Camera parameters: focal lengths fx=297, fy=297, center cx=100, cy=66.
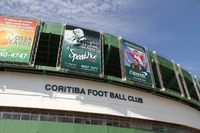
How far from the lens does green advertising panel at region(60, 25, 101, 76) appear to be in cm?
→ 2887

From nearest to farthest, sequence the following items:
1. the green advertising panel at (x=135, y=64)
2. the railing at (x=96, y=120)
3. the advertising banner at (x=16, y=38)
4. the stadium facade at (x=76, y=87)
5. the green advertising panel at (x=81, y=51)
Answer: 1. the railing at (x=96, y=120)
2. the stadium facade at (x=76, y=87)
3. the advertising banner at (x=16, y=38)
4. the green advertising panel at (x=81, y=51)
5. the green advertising panel at (x=135, y=64)

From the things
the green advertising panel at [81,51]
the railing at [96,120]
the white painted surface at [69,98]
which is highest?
the green advertising panel at [81,51]

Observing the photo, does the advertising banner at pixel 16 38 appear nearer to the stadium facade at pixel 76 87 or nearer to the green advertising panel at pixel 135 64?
the stadium facade at pixel 76 87

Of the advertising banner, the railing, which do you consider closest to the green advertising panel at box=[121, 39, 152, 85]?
the railing

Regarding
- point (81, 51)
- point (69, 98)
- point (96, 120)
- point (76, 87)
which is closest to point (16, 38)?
point (81, 51)

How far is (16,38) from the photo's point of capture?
94.9 ft

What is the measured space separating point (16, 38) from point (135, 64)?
42.3 feet

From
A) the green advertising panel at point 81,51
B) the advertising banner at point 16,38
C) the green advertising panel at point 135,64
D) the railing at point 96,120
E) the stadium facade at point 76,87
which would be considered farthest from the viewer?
the green advertising panel at point 135,64

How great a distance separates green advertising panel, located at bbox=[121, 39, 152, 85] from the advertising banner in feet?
33.0

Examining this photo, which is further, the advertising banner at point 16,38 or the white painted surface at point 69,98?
the advertising banner at point 16,38

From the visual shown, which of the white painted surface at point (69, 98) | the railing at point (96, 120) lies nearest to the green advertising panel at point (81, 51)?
the white painted surface at point (69, 98)

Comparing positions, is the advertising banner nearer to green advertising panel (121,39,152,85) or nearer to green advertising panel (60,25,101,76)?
green advertising panel (60,25,101,76)

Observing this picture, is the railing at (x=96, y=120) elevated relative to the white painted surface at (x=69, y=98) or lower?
lower

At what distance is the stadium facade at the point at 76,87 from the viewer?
2652cm
